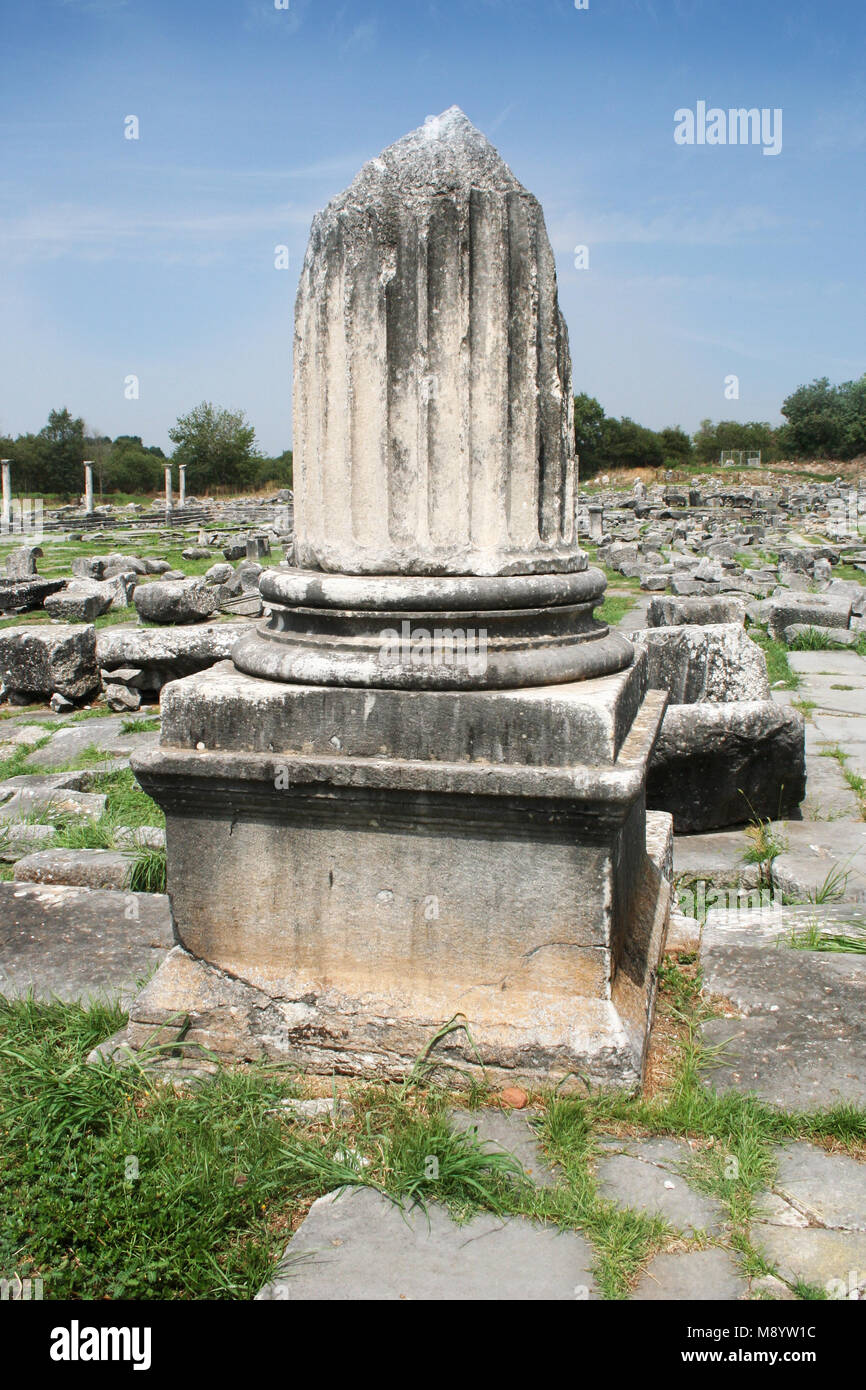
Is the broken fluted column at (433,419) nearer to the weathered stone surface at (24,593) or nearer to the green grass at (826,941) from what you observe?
the green grass at (826,941)

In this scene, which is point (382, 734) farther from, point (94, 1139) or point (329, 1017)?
point (94, 1139)

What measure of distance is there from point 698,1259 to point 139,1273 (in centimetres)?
106

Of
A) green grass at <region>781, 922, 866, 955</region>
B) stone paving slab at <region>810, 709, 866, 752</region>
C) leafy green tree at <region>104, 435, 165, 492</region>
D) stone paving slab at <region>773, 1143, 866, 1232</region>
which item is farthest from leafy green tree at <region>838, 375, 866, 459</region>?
stone paving slab at <region>773, 1143, 866, 1232</region>

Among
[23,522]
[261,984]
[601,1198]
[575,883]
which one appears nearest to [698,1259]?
[601,1198]

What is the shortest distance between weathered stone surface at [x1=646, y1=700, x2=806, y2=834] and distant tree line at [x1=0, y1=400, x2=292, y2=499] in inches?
1897

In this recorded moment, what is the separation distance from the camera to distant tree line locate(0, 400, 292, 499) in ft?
174

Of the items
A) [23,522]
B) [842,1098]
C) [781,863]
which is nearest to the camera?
[842,1098]

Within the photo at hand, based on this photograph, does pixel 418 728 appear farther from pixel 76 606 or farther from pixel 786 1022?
pixel 76 606

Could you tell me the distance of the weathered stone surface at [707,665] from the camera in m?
6.23

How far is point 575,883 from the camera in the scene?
2508 mm

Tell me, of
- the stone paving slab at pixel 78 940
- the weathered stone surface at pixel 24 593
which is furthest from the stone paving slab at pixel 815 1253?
the weathered stone surface at pixel 24 593

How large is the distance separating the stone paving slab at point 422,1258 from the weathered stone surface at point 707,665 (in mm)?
4442

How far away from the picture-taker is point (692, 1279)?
193 cm

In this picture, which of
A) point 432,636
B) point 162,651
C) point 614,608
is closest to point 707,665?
point 432,636
